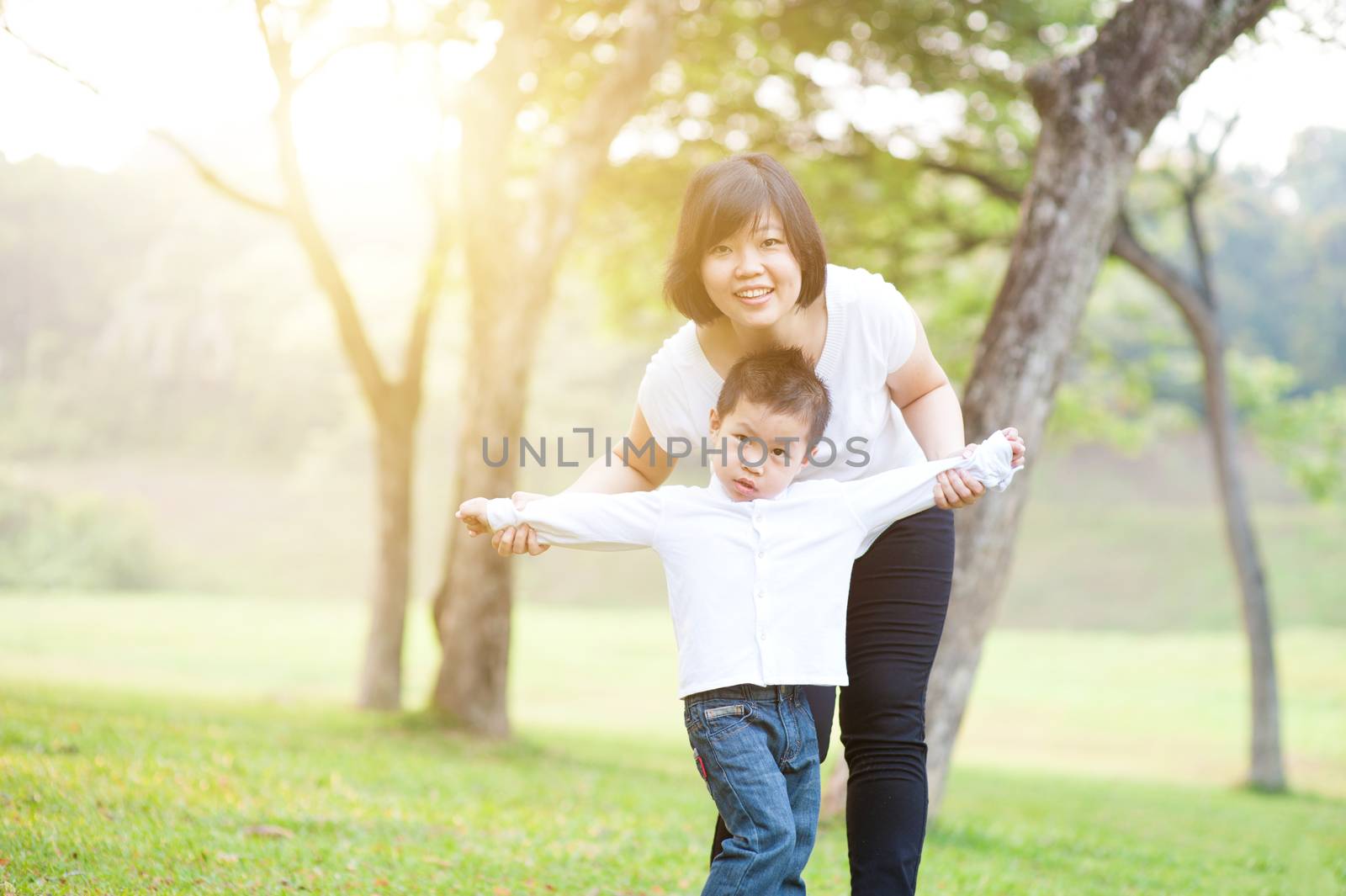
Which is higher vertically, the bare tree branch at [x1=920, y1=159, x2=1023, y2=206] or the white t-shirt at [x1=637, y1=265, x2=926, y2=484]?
the bare tree branch at [x1=920, y1=159, x2=1023, y2=206]

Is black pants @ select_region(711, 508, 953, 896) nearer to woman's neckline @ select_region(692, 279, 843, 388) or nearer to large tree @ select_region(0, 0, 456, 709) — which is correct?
woman's neckline @ select_region(692, 279, 843, 388)

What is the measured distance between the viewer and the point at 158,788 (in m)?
4.84

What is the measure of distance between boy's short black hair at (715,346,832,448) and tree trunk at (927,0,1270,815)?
257 centimetres

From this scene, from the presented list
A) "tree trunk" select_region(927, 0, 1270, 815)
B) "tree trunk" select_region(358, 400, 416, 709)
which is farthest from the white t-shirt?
"tree trunk" select_region(358, 400, 416, 709)

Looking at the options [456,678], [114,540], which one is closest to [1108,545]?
[114,540]

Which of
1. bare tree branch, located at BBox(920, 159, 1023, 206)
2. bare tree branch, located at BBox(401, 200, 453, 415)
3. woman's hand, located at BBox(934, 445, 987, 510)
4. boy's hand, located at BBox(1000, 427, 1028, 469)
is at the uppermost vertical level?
bare tree branch, located at BBox(920, 159, 1023, 206)

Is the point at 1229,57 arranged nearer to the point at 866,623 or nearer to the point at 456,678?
the point at 456,678

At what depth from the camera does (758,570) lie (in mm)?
2641

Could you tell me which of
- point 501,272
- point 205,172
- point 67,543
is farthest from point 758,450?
point 67,543

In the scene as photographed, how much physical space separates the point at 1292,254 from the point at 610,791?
140ft

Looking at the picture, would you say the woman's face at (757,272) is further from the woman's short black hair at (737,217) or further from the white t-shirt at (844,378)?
the white t-shirt at (844,378)

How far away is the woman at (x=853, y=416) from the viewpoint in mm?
2689

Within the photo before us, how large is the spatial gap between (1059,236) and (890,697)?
312 centimetres

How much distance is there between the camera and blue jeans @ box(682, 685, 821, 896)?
8.38 ft
